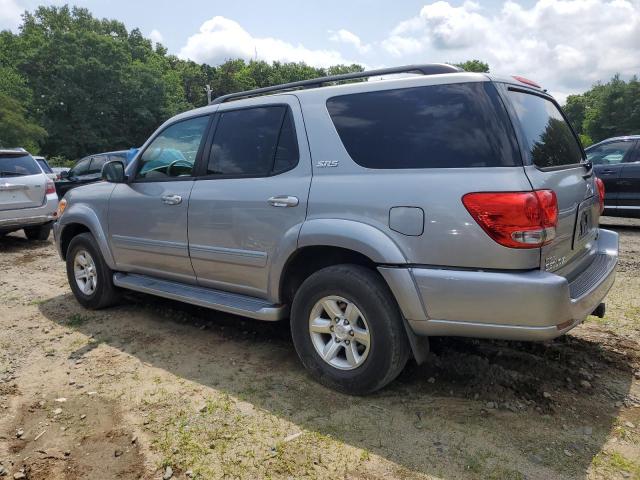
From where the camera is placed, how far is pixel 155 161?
4344 millimetres

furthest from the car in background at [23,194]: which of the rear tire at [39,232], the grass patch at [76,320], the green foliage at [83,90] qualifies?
the green foliage at [83,90]

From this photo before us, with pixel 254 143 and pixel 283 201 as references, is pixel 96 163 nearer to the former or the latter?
pixel 254 143

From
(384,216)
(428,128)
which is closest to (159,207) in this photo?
(384,216)

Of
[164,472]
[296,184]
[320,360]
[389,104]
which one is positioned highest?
[389,104]

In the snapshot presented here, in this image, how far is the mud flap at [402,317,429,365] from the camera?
9.29 feet

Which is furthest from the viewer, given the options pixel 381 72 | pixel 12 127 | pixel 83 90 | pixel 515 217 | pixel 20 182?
pixel 83 90

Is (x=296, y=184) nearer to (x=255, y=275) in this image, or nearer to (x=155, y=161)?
(x=255, y=275)

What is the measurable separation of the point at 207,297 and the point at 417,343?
1.69 metres

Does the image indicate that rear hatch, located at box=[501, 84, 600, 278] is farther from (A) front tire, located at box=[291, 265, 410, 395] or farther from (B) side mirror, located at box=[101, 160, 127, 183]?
(B) side mirror, located at box=[101, 160, 127, 183]

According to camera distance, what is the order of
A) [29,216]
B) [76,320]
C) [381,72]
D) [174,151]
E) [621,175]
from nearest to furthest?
[381,72] < [174,151] < [76,320] < [29,216] < [621,175]

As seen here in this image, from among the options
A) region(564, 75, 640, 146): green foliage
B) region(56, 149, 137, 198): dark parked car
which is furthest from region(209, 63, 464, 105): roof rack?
region(564, 75, 640, 146): green foliage

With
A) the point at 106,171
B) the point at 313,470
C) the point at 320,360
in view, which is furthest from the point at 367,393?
the point at 106,171

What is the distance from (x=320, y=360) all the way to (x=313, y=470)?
83 centimetres

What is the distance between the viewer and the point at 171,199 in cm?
398
